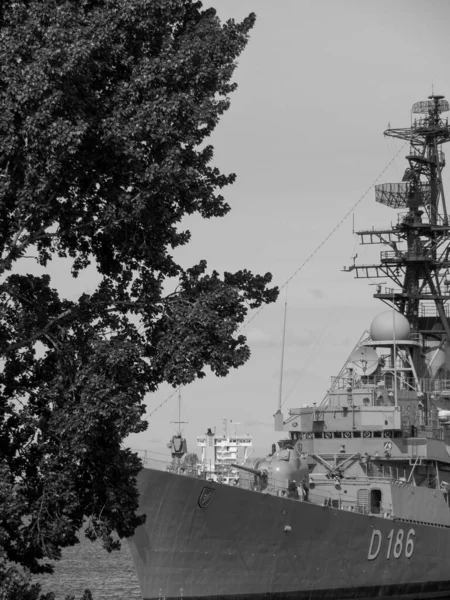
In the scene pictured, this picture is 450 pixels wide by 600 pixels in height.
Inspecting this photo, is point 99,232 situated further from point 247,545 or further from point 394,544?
point 394,544

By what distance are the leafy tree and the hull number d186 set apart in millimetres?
17834

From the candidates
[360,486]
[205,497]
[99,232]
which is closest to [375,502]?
[360,486]

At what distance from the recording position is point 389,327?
127ft

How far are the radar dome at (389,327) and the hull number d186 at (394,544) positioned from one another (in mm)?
7524

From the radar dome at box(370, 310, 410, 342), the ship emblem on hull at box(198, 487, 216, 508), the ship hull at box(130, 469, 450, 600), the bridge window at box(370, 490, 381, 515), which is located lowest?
the ship hull at box(130, 469, 450, 600)

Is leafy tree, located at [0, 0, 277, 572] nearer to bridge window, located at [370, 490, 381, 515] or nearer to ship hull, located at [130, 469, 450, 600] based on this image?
ship hull, located at [130, 469, 450, 600]

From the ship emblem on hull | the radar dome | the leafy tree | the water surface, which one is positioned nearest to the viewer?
the leafy tree

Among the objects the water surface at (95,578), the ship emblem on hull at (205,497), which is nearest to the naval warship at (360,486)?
the ship emblem on hull at (205,497)

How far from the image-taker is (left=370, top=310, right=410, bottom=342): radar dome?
127 feet

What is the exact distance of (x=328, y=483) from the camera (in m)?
34.7

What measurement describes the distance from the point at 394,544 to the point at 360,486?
2.13 metres

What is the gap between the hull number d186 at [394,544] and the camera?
33062mm

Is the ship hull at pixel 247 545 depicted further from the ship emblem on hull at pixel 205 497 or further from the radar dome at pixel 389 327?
the radar dome at pixel 389 327

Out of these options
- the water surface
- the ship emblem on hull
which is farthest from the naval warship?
the water surface
